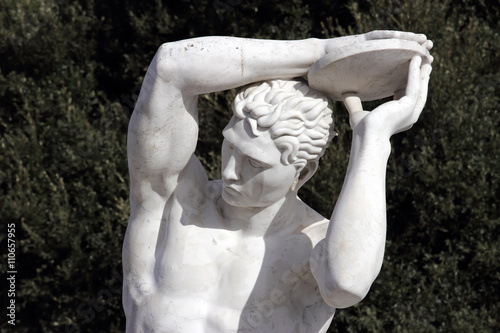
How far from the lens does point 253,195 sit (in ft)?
11.4

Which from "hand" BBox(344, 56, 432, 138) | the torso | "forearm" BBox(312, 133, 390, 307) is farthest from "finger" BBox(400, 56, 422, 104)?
the torso

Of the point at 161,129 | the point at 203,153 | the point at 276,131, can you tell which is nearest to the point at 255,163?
the point at 276,131

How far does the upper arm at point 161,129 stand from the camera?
3.36 metres

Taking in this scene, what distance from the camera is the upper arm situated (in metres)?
3.36

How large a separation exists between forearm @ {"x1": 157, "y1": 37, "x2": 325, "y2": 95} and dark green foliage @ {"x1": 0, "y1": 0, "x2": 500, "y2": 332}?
3744 mm

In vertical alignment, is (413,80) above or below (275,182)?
above

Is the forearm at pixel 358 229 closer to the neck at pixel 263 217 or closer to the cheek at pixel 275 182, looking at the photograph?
the cheek at pixel 275 182

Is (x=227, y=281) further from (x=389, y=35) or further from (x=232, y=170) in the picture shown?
(x=389, y=35)

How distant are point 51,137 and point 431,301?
140 inches

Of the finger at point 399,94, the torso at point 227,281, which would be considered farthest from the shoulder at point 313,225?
the finger at point 399,94

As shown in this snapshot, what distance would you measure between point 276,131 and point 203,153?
451 centimetres

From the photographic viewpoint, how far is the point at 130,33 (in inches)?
337

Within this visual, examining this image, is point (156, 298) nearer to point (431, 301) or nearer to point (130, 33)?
point (431, 301)

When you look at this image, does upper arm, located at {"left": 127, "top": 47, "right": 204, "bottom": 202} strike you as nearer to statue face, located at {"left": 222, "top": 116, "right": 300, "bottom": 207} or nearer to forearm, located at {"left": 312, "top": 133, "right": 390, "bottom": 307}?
statue face, located at {"left": 222, "top": 116, "right": 300, "bottom": 207}
